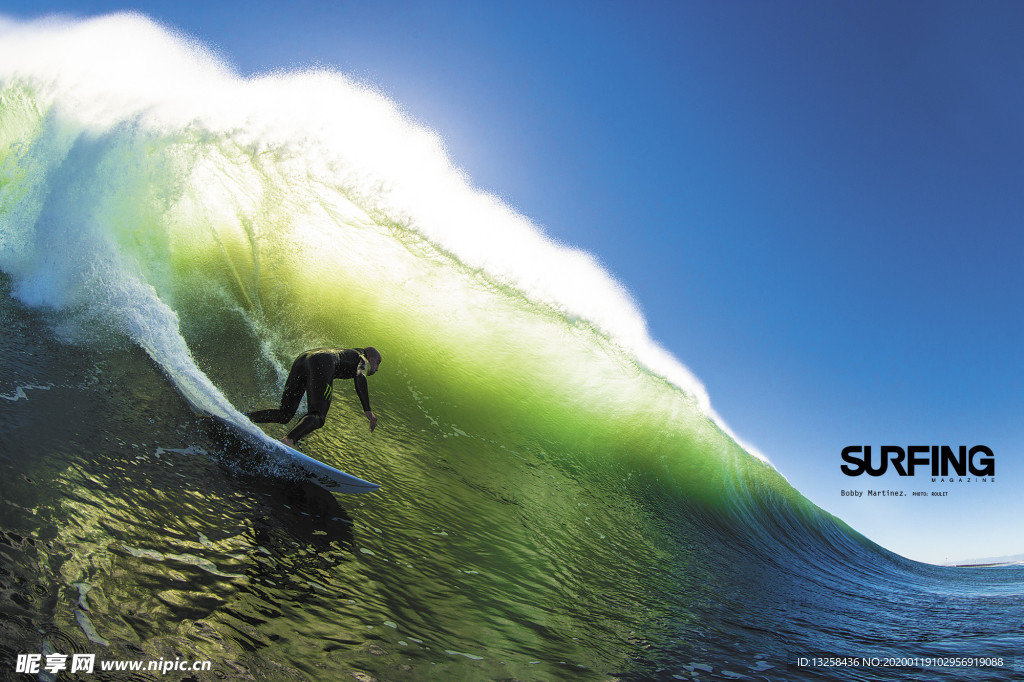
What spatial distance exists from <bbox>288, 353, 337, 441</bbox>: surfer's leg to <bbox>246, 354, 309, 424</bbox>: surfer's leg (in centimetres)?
5

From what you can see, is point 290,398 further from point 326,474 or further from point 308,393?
point 326,474

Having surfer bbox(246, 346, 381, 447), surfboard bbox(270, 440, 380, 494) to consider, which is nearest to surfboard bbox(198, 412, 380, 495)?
surfboard bbox(270, 440, 380, 494)

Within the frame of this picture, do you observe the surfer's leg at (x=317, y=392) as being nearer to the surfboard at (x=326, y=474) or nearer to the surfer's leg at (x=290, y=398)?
the surfer's leg at (x=290, y=398)

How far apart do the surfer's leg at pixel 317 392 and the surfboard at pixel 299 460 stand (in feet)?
0.88

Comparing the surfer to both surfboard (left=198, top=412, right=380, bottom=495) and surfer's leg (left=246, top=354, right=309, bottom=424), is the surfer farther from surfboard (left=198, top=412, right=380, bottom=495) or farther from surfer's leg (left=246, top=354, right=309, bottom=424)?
surfboard (left=198, top=412, right=380, bottom=495)

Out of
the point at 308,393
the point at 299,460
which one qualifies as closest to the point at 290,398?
the point at 308,393

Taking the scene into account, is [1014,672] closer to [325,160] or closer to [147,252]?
[147,252]

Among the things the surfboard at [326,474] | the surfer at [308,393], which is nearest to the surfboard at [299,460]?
the surfboard at [326,474]

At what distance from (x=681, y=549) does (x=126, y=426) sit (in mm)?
5349

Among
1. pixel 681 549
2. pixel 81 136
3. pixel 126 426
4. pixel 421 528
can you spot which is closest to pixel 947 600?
pixel 681 549

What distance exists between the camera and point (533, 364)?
8523 millimetres

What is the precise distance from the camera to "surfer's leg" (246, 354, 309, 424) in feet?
13.0

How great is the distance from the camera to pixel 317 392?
398 centimetres

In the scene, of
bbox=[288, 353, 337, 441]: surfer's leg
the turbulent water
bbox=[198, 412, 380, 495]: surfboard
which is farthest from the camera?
bbox=[288, 353, 337, 441]: surfer's leg
